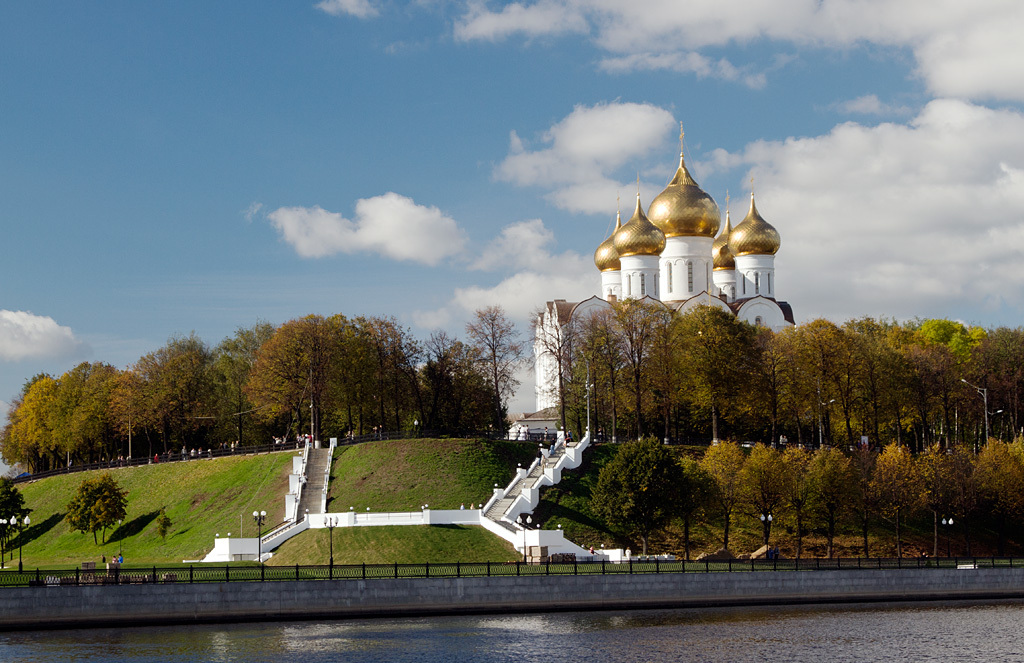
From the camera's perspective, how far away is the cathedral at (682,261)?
88.4 metres

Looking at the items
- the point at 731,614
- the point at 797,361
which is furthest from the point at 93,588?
the point at 797,361

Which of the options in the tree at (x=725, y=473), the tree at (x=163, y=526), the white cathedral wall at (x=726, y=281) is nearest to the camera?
the tree at (x=725, y=473)

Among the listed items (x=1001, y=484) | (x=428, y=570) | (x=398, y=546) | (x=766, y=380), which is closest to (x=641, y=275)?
(x=766, y=380)

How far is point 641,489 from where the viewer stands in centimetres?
5172

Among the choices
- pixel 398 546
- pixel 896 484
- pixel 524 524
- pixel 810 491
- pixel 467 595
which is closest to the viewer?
pixel 467 595

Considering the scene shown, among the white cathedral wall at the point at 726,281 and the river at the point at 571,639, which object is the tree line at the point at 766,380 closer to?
the white cathedral wall at the point at 726,281

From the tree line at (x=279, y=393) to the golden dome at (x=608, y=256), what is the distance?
579 inches

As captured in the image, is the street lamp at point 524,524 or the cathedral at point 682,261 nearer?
the street lamp at point 524,524

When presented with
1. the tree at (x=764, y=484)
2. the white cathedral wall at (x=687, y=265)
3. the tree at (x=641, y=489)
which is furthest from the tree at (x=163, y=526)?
the white cathedral wall at (x=687, y=265)

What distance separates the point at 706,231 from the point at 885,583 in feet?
168

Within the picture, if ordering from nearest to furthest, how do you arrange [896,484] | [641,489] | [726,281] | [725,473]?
1. [641,489]
2. [725,473]
3. [896,484]
4. [726,281]

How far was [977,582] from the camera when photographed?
4256 cm

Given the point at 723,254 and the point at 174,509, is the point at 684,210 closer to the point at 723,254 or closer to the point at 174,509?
the point at 723,254

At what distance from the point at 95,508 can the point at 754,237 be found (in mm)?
53909
